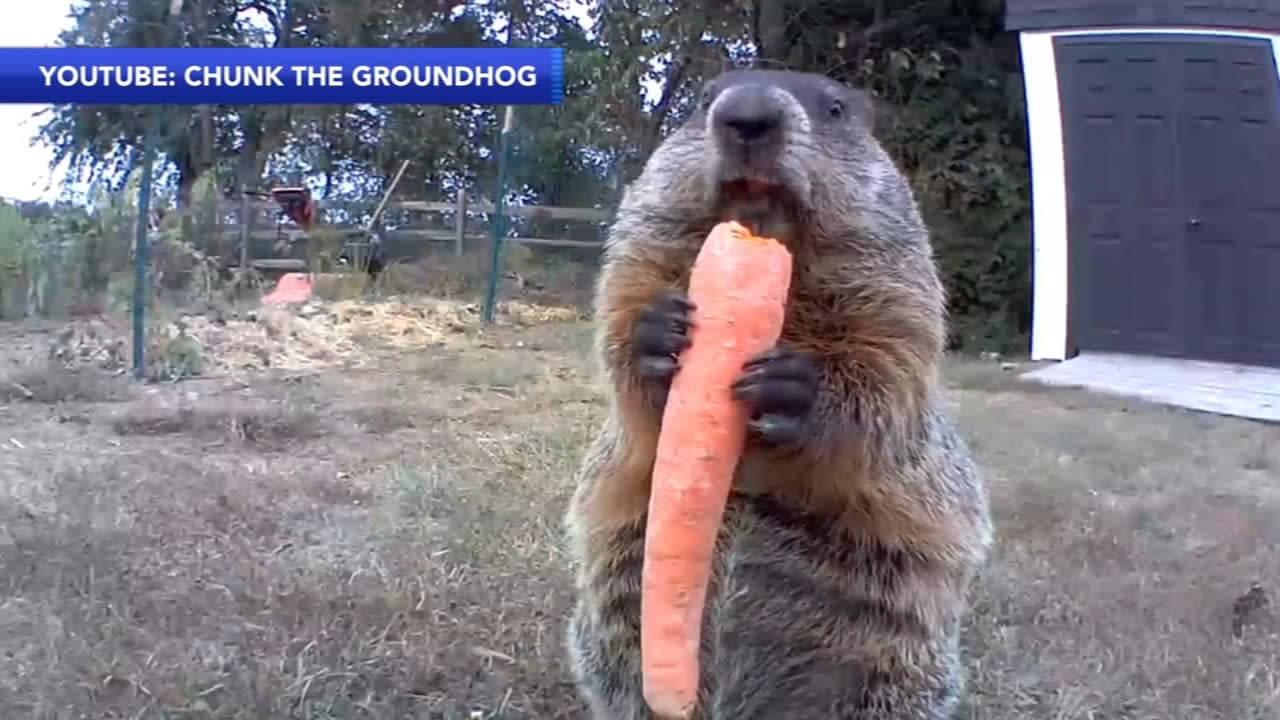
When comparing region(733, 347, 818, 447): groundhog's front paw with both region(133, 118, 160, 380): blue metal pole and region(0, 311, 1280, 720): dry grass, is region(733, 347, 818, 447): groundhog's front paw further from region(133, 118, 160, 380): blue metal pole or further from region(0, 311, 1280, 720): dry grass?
region(133, 118, 160, 380): blue metal pole

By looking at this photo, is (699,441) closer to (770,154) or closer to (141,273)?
(770,154)

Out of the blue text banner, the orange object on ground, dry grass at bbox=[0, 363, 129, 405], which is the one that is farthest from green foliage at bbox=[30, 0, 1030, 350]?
the blue text banner

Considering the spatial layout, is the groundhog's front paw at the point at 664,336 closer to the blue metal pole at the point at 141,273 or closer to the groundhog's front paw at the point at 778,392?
the groundhog's front paw at the point at 778,392

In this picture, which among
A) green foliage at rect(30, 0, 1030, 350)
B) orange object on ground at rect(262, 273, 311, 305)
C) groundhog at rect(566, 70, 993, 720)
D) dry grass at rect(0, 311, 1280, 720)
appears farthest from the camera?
green foliage at rect(30, 0, 1030, 350)

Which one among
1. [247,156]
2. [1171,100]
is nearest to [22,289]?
[1171,100]

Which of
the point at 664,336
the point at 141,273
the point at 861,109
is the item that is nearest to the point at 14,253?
the point at 141,273

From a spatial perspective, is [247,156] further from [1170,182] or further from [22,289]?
[1170,182]
